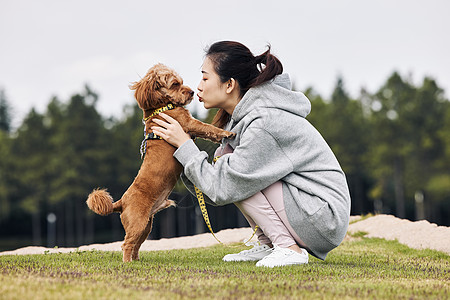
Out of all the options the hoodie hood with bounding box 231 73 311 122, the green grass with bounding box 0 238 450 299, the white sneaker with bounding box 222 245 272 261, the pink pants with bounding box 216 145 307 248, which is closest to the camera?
the green grass with bounding box 0 238 450 299

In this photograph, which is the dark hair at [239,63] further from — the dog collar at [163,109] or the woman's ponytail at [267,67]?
the dog collar at [163,109]

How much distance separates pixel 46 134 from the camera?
37.2 metres

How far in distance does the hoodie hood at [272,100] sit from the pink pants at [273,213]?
0.68 m

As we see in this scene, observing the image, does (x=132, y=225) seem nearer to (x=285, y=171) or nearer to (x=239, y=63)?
(x=285, y=171)

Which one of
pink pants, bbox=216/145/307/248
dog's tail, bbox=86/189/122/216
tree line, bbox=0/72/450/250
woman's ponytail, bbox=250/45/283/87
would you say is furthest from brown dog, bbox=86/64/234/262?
tree line, bbox=0/72/450/250

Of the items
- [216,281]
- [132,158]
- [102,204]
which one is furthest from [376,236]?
[132,158]

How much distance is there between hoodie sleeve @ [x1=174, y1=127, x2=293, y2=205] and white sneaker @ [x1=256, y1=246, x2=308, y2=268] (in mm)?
531

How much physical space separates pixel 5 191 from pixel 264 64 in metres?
36.9

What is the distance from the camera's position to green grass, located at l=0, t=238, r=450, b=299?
2.95 meters

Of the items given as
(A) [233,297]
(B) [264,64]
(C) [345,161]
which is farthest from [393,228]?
(C) [345,161]

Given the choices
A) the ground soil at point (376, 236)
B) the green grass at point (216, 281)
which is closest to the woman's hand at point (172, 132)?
the green grass at point (216, 281)

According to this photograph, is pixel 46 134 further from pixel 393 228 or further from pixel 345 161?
pixel 393 228

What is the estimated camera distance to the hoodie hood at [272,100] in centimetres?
444

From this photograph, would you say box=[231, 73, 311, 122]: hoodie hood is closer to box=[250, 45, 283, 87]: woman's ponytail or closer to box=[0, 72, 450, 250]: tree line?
box=[250, 45, 283, 87]: woman's ponytail
